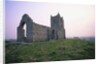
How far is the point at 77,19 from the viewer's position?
6.11 ft

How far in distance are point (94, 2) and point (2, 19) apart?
1145 mm

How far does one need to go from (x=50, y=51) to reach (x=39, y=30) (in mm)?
285

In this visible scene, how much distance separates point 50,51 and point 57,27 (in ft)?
0.99

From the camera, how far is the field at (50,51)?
A: 5.58 ft

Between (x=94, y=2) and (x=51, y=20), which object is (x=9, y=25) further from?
(x=94, y=2)

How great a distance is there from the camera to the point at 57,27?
5.94 feet

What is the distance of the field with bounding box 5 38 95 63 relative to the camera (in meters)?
1.70

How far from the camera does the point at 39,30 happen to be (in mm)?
1766

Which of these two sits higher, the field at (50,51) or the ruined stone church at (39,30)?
the ruined stone church at (39,30)

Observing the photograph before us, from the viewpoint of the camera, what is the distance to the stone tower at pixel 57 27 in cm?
180

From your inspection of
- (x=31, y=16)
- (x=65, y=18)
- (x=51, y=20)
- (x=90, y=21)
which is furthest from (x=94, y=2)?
(x=31, y=16)

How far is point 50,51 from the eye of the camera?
5.86 ft

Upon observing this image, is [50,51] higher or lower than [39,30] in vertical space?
lower

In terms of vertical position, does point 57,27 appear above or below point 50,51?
above
